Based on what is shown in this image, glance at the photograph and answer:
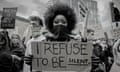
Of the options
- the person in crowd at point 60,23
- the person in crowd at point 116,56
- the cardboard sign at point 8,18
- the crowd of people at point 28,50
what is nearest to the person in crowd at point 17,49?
the crowd of people at point 28,50

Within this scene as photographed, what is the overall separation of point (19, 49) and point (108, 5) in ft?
4.04

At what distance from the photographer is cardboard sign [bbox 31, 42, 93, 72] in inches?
125

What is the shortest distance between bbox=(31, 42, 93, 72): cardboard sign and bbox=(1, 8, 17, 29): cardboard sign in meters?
0.96

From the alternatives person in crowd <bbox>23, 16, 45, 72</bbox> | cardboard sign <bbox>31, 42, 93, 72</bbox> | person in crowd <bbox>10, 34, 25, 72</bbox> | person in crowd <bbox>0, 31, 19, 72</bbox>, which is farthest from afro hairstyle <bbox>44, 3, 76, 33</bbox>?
person in crowd <bbox>0, 31, 19, 72</bbox>

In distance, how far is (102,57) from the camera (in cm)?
405

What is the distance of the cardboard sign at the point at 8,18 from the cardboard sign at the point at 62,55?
955 millimetres

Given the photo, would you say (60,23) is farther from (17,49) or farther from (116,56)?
(116,56)

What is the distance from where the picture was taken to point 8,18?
13.3 ft

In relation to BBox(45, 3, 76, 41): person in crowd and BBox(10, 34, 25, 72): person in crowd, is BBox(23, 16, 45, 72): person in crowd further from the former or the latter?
BBox(45, 3, 76, 41): person in crowd

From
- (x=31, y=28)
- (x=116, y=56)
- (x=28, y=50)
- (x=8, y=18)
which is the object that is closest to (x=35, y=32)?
(x=31, y=28)

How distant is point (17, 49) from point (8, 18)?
1.32 ft

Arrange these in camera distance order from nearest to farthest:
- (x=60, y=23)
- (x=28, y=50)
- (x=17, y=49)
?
(x=60, y=23)
(x=28, y=50)
(x=17, y=49)

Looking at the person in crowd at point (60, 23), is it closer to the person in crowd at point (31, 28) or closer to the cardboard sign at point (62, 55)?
the cardboard sign at point (62, 55)

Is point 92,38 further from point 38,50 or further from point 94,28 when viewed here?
point 38,50
